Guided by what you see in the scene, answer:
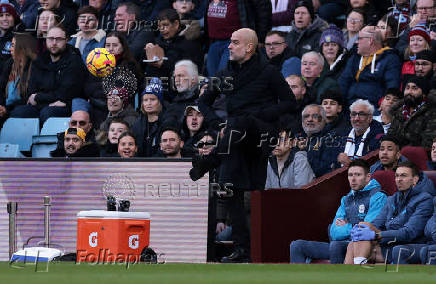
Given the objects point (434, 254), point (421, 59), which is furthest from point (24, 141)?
point (434, 254)

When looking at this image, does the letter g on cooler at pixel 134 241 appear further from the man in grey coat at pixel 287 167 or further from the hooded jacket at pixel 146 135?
the hooded jacket at pixel 146 135

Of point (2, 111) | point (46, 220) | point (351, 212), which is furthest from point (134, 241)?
point (2, 111)

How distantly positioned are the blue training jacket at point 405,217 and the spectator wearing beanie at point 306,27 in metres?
4.76

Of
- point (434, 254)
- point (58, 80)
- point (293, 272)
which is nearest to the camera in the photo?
point (293, 272)

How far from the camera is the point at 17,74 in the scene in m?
16.4

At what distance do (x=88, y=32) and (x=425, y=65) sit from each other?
5.81 metres

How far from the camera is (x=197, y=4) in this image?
16.7 m

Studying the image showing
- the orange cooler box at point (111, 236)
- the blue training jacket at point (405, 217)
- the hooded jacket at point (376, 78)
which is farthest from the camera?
the hooded jacket at point (376, 78)

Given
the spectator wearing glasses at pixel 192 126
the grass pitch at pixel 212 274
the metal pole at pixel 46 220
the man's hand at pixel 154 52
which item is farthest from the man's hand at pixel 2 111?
the grass pitch at pixel 212 274

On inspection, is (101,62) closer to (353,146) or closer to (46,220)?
(353,146)

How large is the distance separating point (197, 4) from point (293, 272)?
8.50m

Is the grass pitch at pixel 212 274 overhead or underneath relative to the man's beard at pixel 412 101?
underneath

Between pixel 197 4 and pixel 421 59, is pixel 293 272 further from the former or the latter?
pixel 197 4

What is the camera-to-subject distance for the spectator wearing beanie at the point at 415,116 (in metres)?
12.1
